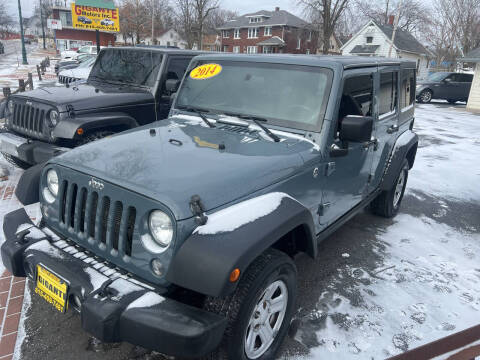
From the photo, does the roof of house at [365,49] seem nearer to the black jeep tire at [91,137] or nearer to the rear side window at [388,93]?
the rear side window at [388,93]

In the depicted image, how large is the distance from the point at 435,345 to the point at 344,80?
2.07m

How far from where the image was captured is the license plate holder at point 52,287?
217 cm

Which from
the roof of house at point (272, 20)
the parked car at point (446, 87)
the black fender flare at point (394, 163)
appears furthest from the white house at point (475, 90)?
the roof of house at point (272, 20)

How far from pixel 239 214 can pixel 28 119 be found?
4.26 metres

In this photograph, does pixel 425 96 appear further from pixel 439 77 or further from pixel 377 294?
pixel 377 294

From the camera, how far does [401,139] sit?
15.5 ft

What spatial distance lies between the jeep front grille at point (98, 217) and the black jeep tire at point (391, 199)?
3.67m

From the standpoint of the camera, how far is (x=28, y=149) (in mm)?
4773

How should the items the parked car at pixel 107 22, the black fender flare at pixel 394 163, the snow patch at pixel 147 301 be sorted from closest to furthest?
the snow patch at pixel 147 301 → the black fender flare at pixel 394 163 → the parked car at pixel 107 22

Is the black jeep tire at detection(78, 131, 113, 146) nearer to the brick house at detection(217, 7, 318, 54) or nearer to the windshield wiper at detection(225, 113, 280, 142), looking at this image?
the windshield wiper at detection(225, 113, 280, 142)

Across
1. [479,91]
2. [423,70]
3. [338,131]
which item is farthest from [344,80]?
[423,70]

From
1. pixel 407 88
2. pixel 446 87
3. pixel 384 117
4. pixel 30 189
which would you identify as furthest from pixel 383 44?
pixel 30 189

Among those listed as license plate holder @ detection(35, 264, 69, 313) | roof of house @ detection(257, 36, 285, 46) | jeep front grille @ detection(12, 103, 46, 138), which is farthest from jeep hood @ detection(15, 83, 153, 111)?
roof of house @ detection(257, 36, 285, 46)

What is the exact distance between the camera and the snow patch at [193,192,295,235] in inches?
79.4
